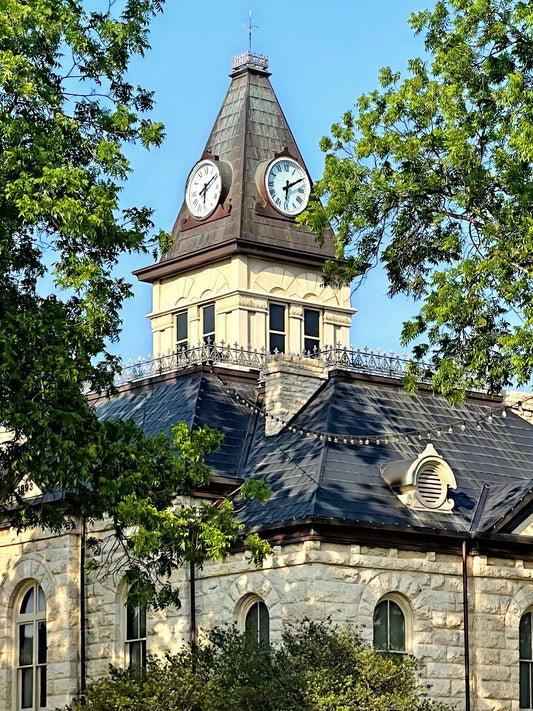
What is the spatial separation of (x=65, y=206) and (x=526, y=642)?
1490cm

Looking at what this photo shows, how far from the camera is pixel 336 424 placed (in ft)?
127

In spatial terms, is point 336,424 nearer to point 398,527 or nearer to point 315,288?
point 398,527

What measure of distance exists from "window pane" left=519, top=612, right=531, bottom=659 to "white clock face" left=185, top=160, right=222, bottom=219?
17938mm

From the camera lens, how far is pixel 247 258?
4909cm

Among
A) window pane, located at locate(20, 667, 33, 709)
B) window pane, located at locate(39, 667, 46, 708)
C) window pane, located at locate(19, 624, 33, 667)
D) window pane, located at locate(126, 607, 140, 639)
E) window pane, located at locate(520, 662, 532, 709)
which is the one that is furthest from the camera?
window pane, located at locate(19, 624, 33, 667)

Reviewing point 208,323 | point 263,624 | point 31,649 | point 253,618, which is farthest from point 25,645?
point 208,323

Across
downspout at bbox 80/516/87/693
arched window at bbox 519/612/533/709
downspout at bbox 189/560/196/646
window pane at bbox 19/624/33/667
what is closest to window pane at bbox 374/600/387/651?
arched window at bbox 519/612/533/709

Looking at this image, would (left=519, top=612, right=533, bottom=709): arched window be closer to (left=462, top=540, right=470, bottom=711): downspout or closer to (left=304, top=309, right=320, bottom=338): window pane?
(left=462, top=540, right=470, bottom=711): downspout

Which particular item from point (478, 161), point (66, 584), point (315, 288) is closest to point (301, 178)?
point (315, 288)

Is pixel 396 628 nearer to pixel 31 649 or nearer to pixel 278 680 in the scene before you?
pixel 278 680

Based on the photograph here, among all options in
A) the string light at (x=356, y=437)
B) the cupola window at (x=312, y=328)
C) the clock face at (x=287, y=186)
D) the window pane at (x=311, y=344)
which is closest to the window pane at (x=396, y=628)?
the string light at (x=356, y=437)

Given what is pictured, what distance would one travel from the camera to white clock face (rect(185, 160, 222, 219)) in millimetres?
50656

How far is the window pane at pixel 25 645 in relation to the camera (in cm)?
3950

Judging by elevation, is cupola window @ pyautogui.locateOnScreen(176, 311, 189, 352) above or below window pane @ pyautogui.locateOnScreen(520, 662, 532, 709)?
above
